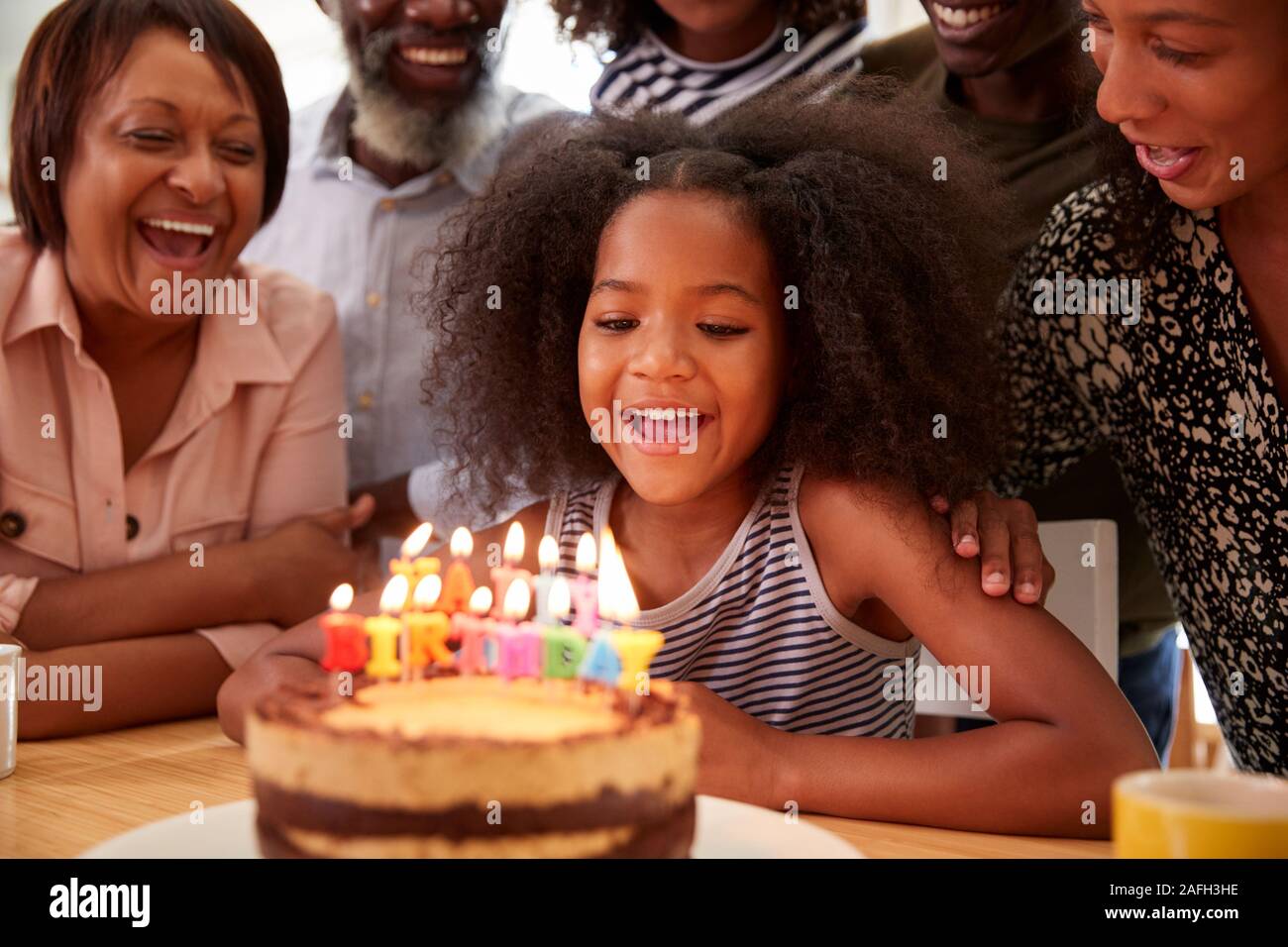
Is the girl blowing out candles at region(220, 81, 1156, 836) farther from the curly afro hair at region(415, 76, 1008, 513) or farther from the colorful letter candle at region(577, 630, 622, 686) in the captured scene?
the colorful letter candle at region(577, 630, 622, 686)

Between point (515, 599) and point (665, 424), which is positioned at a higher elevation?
point (665, 424)

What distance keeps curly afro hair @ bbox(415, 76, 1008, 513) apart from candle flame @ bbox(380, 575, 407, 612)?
0.73 meters

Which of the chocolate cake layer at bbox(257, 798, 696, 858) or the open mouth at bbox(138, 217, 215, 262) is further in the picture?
the open mouth at bbox(138, 217, 215, 262)

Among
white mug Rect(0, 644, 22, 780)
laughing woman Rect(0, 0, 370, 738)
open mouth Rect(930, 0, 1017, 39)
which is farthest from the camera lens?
open mouth Rect(930, 0, 1017, 39)

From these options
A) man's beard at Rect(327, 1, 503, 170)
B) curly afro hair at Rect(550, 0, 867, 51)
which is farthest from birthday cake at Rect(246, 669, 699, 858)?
man's beard at Rect(327, 1, 503, 170)

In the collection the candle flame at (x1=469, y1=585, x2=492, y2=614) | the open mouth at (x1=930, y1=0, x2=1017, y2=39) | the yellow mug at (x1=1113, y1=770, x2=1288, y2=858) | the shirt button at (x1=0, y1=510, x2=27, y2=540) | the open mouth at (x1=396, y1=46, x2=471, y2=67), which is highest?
the open mouth at (x1=396, y1=46, x2=471, y2=67)

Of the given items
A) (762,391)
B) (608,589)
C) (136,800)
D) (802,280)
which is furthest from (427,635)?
(802,280)

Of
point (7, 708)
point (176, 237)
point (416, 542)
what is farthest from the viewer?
point (176, 237)

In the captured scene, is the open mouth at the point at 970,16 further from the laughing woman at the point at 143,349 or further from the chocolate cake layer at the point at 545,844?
the chocolate cake layer at the point at 545,844

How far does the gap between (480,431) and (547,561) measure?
71cm

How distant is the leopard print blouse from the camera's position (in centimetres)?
167

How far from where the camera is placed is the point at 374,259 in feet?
8.89

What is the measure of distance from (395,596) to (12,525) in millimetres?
1185

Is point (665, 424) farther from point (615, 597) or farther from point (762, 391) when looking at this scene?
point (615, 597)
